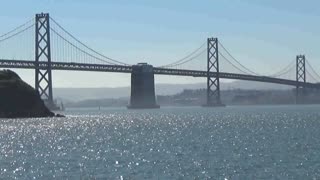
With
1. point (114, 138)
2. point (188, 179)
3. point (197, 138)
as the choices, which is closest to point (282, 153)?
point (188, 179)

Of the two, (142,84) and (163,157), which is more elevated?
(142,84)

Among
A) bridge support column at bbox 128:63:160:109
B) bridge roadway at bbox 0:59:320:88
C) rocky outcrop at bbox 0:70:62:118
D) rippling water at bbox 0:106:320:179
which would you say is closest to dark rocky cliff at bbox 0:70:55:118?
rocky outcrop at bbox 0:70:62:118

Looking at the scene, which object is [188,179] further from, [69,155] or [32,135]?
[32,135]

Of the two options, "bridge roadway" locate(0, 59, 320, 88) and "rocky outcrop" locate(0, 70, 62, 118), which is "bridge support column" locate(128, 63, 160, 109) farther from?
"rocky outcrop" locate(0, 70, 62, 118)

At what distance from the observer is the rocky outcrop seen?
3531 inches

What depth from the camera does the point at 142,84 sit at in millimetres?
144625

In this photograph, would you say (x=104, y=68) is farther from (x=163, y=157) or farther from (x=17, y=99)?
(x=163, y=157)

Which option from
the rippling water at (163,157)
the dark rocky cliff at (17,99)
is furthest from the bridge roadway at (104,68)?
the rippling water at (163,157)

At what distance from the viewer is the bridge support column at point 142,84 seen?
A: 142375 millimetres

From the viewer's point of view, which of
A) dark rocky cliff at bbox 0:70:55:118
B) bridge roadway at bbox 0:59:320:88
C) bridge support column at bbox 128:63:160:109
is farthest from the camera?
bridge support column at bbox 128:63:160:109

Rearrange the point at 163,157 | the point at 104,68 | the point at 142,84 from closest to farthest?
the point at 163,157 → the point at 104,68 → the point at 142,84

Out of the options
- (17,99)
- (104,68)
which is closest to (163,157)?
(17,99)

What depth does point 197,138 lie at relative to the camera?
5600 cm

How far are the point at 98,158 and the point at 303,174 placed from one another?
1223 cm
